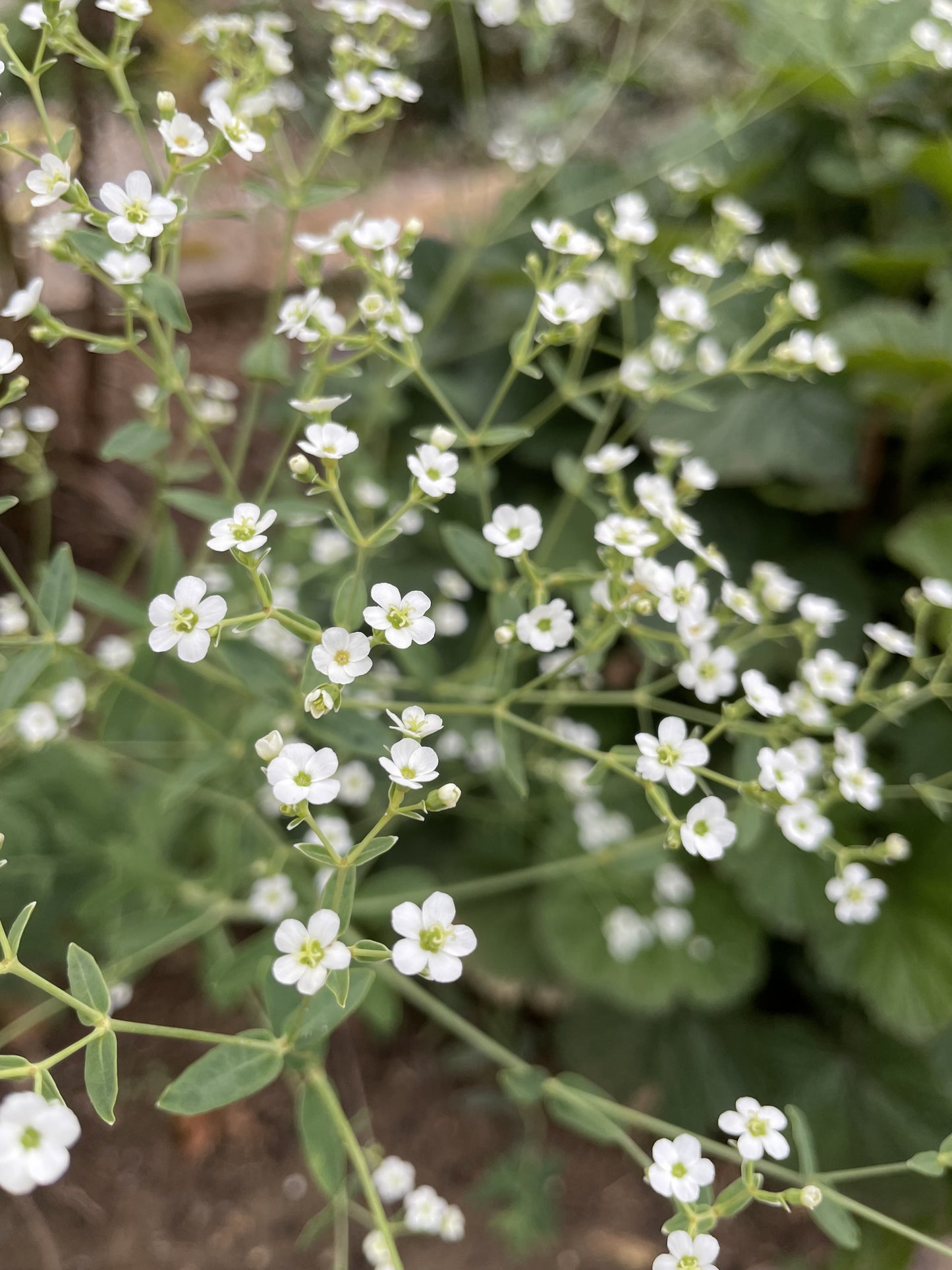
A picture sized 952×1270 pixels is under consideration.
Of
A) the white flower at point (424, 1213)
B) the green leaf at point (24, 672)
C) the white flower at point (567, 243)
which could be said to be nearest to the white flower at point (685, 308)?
the white flower at point (567, 243)

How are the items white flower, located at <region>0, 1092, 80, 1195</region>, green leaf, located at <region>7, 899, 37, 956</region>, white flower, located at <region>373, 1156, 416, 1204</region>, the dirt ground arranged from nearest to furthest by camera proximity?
white flower, located at <region>0, 1092, 80, 1195</region> → green leaf, located at <region>7, 899, 37, 956</region> → white flower, located at <region>373, 1156, 416, 1204</region> → the dirt ground

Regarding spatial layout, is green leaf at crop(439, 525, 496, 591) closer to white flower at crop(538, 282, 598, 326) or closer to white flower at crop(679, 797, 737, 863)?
white flower at crop(538, 282, 598, 326)

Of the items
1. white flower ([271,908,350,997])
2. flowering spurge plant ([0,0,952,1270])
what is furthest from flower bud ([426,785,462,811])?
white flower ([271,908,350,997])

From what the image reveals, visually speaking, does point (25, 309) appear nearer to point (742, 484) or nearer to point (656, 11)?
point (742, 484)

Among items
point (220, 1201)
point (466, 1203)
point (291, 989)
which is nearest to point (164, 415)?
point (291, 989)

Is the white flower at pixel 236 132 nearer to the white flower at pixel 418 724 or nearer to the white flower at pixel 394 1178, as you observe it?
the white flower at pixel 418 724

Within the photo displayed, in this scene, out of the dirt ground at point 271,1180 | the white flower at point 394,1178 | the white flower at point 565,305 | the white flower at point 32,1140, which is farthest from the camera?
the dirt ground at point 271,1180
